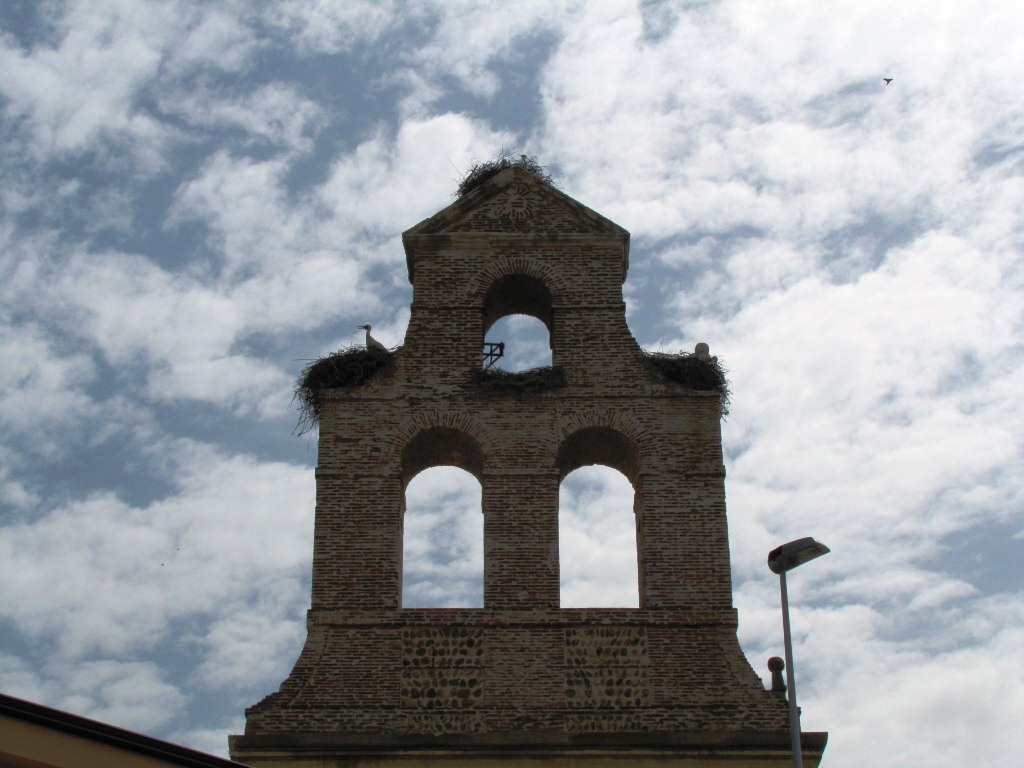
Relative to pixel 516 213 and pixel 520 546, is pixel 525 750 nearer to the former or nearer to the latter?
pixel 520 546

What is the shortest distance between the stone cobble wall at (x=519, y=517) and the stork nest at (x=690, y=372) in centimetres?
18

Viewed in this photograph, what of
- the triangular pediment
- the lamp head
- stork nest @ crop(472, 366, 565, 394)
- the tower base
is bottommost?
the tower base

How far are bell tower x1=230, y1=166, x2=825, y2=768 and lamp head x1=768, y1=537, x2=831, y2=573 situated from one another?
2.48 m

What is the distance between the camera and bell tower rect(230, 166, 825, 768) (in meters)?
15.2

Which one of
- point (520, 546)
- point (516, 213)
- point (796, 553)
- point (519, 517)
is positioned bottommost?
point (796, 553)

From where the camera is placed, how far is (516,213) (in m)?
18.7

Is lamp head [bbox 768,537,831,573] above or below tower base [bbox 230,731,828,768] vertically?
above

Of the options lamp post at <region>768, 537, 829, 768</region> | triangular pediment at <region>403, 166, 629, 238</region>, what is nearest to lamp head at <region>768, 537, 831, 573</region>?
lamp post at <region>768, 537, 829, 768</region>

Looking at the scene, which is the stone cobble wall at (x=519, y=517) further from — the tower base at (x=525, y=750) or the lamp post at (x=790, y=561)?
the lamp post at (x=790, y=561)

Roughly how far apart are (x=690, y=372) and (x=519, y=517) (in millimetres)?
2664

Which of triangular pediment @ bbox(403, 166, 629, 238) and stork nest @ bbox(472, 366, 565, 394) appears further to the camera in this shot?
triangular pediment @ bbox(403, 166, 629, 238)

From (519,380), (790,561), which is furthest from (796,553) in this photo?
(519,380)

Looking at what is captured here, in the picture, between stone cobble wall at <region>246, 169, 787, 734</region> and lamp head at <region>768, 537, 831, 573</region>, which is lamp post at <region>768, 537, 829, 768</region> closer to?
lamp head at <region>768, 537, 831, 573</region>

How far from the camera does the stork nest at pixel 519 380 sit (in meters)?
17.4
